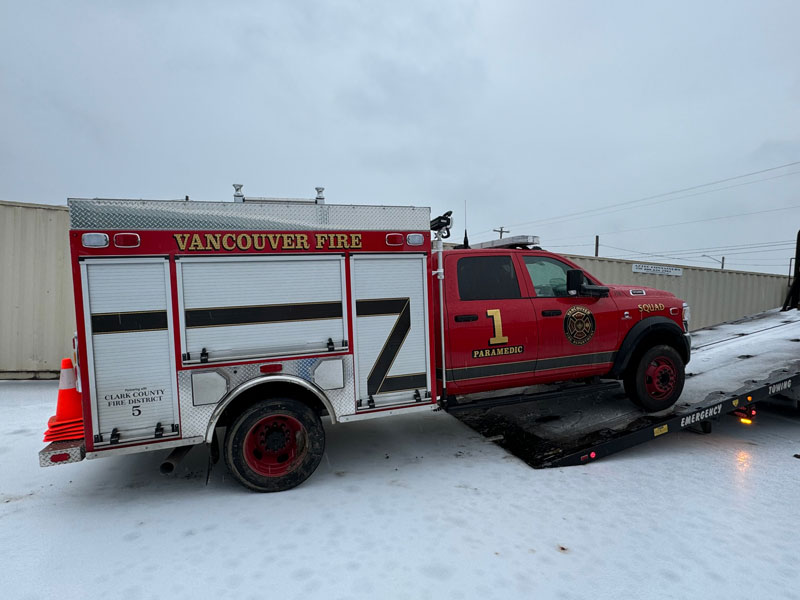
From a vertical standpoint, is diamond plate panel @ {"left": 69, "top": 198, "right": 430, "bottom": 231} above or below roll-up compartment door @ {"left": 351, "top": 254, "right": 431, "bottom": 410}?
above

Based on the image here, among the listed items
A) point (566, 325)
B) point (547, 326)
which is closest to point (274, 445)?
point (547, 326)

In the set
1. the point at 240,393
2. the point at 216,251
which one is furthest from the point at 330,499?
the point at 216,251

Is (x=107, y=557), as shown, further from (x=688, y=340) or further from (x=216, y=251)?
(x=688, y=340)

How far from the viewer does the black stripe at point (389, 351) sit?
13.3 ft

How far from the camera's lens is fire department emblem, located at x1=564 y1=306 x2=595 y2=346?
479 cm

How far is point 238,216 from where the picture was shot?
3.64 meters

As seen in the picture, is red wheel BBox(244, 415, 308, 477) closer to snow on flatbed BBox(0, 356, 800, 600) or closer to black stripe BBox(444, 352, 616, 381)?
snow on flatbed BBox(0, 356, 800, 600)

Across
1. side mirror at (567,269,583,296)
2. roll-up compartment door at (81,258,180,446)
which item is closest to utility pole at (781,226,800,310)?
side mirror at (567,269,583,296)

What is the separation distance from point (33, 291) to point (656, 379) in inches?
390

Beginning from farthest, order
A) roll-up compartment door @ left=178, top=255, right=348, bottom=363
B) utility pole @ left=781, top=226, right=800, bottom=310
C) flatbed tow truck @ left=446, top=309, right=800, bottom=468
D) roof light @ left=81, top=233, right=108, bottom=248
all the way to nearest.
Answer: utility pole @ left=781, top=226, right=800, bottom=310 → flatbed tow truck @ left=446, top=309, right=800, bottom=468 → roll-up compartment door @ left=178, top=255, right=348, bottom=363 → roof light @ left=81, top=233, right=108, bottom=248

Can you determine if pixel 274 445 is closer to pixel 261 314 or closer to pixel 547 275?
pixel 261 314

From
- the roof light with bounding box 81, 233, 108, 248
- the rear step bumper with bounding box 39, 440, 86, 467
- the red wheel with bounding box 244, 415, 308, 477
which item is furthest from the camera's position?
the red wheel with bounding box 244, 415, 308, 477

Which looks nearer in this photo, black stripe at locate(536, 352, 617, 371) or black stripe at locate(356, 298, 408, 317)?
black stripe at locate(356, 298, 408, 317)

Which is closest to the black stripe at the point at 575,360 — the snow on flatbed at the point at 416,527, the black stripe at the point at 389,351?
the snow on flatbed at the point at 416,527
